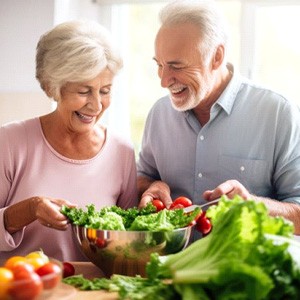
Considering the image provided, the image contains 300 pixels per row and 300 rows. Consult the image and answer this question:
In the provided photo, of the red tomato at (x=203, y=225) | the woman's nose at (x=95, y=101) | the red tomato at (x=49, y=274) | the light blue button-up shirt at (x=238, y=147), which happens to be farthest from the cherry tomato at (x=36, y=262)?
the light blue button-up shirt at (x=238, y=147)

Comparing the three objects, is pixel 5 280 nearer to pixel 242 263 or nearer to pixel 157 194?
pixel 242 263

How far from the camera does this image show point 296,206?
2.55m

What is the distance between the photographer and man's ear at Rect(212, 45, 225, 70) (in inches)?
109

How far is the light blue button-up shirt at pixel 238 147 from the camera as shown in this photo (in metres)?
2.65

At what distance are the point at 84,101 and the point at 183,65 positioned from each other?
449 mm

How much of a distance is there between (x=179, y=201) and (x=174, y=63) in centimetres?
65

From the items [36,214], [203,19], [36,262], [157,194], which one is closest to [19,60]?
[203,19]

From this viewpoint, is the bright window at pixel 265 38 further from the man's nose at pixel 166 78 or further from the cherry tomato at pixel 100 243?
the cherry tomato at pixel 100 243

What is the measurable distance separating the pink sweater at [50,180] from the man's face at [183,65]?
1.16ft

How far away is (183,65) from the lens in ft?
8.81

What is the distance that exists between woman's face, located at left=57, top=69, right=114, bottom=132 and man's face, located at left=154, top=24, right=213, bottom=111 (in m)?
0.28

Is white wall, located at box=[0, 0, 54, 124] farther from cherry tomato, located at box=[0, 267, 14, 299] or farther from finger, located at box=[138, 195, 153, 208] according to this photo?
cherry tomato, located at box=[0, 267, 14, 299]

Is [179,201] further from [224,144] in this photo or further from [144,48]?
[144,48]

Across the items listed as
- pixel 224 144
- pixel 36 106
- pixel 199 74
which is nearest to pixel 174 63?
pixel 199 74
